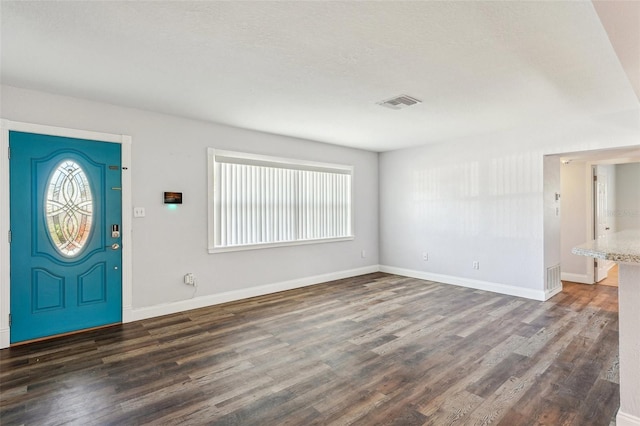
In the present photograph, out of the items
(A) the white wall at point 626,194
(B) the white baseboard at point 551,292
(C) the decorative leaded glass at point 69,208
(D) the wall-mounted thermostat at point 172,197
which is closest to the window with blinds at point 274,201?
(D) the wall-mounted thermostat at point 172,197

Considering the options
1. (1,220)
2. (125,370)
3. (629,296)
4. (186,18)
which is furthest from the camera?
(1,220)

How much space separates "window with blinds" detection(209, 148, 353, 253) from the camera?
4816 mm

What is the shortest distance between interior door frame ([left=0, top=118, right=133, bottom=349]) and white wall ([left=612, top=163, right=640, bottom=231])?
883 centimetres

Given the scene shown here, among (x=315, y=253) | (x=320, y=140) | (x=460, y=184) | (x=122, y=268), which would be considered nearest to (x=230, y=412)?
(x=122, y=268)

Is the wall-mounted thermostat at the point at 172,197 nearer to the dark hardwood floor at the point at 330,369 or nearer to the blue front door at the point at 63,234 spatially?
the blue front door at the point at 63,234

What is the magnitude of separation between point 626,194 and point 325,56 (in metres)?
7.90

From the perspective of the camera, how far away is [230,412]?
2203 mm

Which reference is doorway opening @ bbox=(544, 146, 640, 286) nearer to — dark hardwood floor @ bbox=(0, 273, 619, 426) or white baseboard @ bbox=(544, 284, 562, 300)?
white baseboard @ bbox=(544, 284, 562, 300)

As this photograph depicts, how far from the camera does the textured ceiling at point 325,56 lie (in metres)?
2.08

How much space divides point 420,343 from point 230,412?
1.96 meters

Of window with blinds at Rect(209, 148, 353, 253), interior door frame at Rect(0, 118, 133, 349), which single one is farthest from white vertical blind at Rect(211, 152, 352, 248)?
interior door frame at Rect(0, 118, 133, 349)

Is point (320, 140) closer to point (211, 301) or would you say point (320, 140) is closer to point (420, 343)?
point (211, 301)

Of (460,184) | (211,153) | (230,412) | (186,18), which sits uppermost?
(186,18)

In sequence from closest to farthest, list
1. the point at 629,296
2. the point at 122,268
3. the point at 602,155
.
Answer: the point at 629,296 → the point at 122,268 → the point at 602,155
